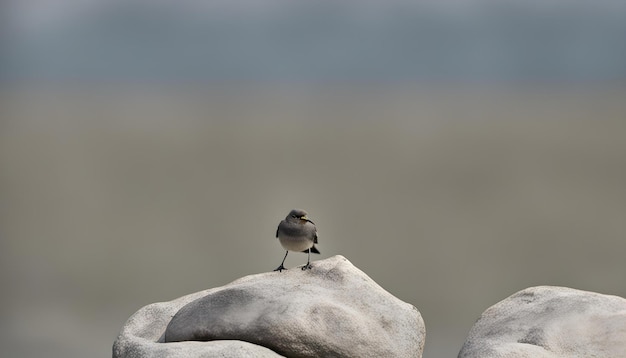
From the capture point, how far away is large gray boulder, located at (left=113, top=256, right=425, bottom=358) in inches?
365

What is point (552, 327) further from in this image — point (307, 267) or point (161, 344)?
point (161, 344)

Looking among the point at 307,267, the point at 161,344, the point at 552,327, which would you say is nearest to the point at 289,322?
the point at 161,344

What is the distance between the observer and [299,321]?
30.5 feet

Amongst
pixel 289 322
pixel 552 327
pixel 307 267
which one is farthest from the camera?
pixel 307 267

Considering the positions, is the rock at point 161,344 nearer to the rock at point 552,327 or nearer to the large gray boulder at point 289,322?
the large gray boulder at point 289,322

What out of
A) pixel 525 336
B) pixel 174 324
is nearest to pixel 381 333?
pixel 525 336

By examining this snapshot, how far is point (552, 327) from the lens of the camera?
9.56 meters

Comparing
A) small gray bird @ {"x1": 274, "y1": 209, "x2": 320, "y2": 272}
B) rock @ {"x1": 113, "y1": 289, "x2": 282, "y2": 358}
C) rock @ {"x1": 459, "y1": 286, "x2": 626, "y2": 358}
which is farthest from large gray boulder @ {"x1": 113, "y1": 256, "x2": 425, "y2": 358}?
rock @ {"x1": 459, "y1": 286, "x2": 626, "y2": 358}

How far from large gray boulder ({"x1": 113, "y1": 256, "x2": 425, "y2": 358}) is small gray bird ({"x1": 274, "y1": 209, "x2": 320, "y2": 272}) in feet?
1.15

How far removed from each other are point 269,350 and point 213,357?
641 mm

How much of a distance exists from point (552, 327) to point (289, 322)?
268 centimetres

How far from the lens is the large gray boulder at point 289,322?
30.4 feet

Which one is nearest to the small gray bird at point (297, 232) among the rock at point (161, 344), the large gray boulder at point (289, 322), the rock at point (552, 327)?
the large gray boulder at point (289, 322)

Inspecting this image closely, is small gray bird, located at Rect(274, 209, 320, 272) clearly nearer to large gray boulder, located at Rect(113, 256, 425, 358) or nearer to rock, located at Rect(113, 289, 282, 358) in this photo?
large gray boulder, located at Rect(113, 256, 425, 358)
